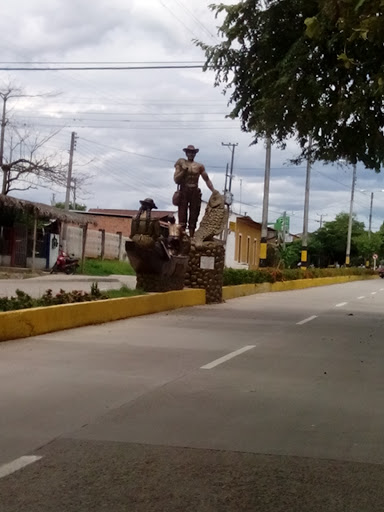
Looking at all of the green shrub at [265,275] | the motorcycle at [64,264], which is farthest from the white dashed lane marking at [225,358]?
the motorcycle at [64,264]

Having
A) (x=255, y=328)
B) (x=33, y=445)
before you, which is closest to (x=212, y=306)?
(x=255, y=328)

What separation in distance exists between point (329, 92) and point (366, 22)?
16.7ft

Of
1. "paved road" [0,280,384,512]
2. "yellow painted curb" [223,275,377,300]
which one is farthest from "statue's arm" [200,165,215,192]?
"paved road" [0,280,384,512]

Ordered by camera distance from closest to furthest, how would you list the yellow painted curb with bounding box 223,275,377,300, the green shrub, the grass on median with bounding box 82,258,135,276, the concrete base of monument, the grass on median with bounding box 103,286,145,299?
the grass on median with bounding box 103,286,145,299 → the concrete base of monument → the yellow painted curb with bounding box 223,275,377,300 → the green shrub → the grass on median with bounding box 82,258,135,276

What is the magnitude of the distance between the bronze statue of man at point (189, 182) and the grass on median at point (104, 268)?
1491cm

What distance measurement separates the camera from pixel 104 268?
40.0 m

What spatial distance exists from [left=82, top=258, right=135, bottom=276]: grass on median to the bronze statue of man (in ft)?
48.9

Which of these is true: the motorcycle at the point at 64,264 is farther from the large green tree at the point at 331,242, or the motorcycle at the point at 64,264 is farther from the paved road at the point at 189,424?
the large green tree at the point at 331,242

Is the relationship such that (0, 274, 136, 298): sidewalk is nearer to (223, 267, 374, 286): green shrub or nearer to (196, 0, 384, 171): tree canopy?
(223, 267, 374, 286): green shrub

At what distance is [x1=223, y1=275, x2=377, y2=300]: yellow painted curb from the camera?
2713cm

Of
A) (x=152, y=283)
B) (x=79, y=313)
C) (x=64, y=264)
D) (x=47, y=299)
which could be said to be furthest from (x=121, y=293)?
(x=64, y=264)

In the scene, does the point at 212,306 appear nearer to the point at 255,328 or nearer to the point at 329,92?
the point at 255,328

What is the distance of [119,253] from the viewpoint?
47594mm

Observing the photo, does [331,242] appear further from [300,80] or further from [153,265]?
[300,80]
